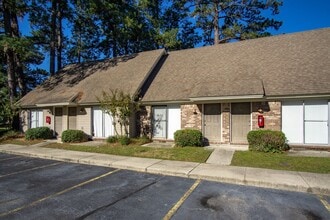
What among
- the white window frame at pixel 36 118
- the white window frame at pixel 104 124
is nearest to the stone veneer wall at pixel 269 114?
the white window frame at pixel 104 124

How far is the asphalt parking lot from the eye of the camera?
546cm

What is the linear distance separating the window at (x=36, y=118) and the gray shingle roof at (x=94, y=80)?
0.92 metres

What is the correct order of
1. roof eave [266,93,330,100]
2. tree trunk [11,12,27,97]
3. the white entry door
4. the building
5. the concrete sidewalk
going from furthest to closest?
1. tree trunk [11,12,27,97]
2. the building
3. the white entry door
4. roof eave [266,93,330,100]
5. the concrete sidewalk

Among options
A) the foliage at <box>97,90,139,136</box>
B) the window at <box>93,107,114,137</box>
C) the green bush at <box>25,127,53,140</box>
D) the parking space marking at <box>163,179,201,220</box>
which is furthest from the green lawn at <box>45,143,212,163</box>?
A: the green bush at <box>25,127,53,140</box>

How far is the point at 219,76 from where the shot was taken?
1573 cm

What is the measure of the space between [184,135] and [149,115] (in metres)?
3.51

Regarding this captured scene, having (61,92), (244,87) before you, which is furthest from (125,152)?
(61,92)

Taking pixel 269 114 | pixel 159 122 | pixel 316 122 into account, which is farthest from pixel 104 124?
pixel 316 122

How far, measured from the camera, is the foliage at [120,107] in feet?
50.1

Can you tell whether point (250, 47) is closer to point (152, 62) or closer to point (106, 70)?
point (152, 62)

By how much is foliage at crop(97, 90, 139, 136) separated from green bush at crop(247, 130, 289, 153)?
7328 mm

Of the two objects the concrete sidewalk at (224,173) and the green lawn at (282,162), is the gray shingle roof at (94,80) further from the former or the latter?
the green lawn at (282,162)

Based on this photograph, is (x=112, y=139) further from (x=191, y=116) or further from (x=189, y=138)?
(x=191, y=116)

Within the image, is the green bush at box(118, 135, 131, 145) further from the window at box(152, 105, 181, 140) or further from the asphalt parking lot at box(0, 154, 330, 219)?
the asphalt parking lot at box(0, 154, 330, 219)
